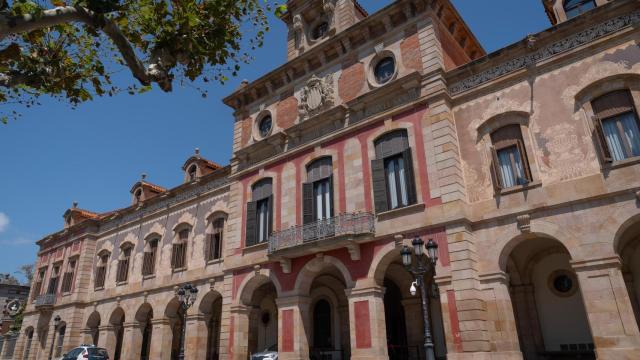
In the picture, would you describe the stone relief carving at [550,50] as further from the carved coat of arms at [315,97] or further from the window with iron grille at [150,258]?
the window with iron grille at [150,258]

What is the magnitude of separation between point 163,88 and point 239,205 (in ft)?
37.3

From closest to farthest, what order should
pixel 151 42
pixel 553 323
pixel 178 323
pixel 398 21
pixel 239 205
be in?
1. pixel 151 42
2. pixel 553 323
3. pixel 398 21
4. pixel 239 205
5. pixel 178 323

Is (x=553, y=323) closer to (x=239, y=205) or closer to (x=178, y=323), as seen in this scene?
(x=239, y=205)

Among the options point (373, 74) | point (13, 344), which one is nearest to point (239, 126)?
point (373, 74)

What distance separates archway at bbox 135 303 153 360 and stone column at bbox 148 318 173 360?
1.82 meters

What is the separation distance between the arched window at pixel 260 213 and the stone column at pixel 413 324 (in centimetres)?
640

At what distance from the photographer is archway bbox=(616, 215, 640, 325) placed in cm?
1352

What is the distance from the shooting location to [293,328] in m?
17.0

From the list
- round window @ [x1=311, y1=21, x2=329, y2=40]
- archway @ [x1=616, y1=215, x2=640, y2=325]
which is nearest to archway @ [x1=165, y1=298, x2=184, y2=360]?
round window @ [x1=311, y1=21, x2=329, y2=40]

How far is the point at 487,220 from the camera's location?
46.2 ft

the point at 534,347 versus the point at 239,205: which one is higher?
the point at 239,205

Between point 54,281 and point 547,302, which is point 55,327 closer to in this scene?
point 54,281

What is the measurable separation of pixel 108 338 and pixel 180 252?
7.55 metres

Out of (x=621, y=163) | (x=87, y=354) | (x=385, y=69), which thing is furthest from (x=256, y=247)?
(x=621, y=163)
